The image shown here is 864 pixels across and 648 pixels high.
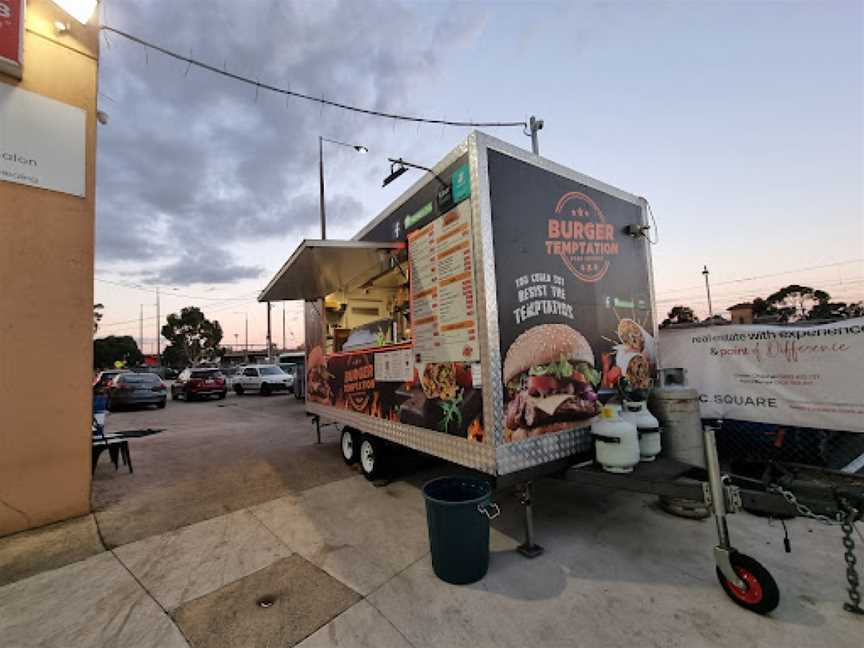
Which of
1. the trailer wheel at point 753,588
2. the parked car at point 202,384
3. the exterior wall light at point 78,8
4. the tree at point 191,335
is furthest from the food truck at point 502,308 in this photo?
the tree at point 191,335

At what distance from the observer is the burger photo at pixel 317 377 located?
21.7ft

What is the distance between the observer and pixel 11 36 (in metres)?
4.25

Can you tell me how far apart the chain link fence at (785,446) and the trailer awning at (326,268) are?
4.48 metres

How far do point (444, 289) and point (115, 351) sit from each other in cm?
7724

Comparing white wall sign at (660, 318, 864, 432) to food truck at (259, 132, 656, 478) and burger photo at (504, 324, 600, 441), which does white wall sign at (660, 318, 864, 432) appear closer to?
food truck at (259, 132, 656, 478)

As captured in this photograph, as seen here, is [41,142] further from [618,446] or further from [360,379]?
[618,446]

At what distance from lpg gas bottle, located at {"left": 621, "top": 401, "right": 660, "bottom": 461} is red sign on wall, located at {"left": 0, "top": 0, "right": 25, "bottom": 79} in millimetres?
7029

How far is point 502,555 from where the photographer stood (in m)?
3.33

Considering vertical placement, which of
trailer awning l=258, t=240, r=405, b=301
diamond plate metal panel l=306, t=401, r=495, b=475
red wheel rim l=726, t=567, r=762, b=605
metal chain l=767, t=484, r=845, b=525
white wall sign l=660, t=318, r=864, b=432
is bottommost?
red wheel rim l=726, t=567, r=762, b=605

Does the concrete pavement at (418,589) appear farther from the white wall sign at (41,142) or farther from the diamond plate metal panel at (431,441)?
the white wall sign at (41,142)

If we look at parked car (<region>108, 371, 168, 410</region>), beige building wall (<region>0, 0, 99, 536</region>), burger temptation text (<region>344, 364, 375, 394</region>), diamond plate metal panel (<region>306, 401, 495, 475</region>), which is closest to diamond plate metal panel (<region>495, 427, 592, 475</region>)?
diamond plate metal panel (<region>306, 401, 495, 475</region>)

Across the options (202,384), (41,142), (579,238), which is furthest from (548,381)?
(202,384)

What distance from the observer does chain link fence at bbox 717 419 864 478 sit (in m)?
4.26

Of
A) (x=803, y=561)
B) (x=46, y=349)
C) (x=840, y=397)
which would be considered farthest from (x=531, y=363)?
(x=46, y=349)
